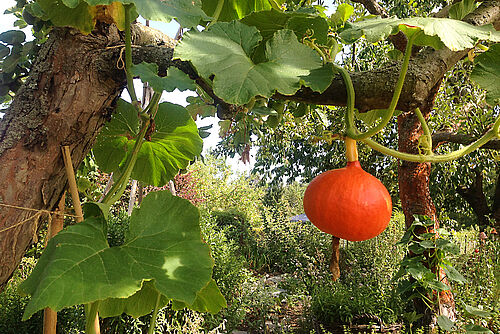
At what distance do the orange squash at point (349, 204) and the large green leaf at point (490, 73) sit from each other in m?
0.20

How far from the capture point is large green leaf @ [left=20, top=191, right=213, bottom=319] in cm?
33

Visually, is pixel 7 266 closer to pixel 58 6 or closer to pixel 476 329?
pixel 58 6

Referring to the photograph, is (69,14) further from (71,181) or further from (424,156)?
(424,156)

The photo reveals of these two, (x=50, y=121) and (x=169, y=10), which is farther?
(x=50, y=121)

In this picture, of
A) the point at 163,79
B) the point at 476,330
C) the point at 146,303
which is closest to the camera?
the point at 163,79

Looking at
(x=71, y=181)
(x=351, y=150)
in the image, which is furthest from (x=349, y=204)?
(x=71, y=181)

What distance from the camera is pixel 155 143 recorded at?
0.72 meters

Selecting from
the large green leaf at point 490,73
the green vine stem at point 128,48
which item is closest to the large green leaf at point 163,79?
the green vine stem at point 128,48

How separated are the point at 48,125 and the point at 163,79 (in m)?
0.22

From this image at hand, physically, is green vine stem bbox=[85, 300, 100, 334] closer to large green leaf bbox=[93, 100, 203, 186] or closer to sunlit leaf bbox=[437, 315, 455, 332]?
large green leaf bbox=[93, 100, 203, 186]

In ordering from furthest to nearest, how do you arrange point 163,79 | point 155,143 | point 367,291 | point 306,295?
point 306,295 → point 367,291 → point 155,143 → point 163,79

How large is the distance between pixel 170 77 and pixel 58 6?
0.21 m

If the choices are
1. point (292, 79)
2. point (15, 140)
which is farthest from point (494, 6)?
point (15, 140)

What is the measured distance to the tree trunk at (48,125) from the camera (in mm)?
528
